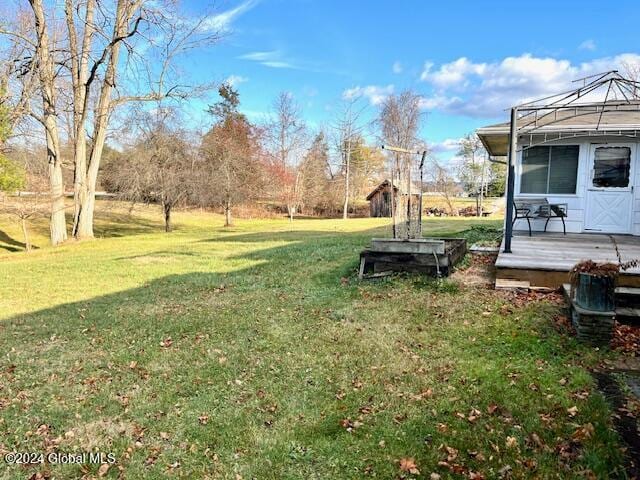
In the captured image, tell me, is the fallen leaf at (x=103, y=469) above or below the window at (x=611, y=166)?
below

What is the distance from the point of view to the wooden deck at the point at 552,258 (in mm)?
5438

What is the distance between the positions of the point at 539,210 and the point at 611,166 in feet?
5.73

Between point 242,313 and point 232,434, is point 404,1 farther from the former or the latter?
point 232,434

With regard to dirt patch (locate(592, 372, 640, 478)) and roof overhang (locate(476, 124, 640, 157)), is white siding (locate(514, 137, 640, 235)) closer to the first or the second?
roof overhang (locate(476, 124, 640, 157))

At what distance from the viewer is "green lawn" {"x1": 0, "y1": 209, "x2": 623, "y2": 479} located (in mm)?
2645

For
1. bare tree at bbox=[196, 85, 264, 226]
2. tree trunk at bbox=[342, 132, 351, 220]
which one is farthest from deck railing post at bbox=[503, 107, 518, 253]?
tree trunk at bbox=[342, 132, 351, 220]

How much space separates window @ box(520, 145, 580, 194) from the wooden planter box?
3640mm

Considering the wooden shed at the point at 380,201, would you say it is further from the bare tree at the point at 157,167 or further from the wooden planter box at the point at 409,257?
the wooden planter box at the point at 409,257

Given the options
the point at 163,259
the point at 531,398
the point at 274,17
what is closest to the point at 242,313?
the point at 531,398

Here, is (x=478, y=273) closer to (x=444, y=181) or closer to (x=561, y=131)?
(x=561, y=131)

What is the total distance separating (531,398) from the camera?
3162 millimetres

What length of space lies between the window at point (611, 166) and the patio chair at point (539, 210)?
86 cm

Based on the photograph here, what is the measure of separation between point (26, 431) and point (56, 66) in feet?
55.7

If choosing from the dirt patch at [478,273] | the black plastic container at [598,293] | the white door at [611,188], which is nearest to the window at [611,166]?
the white door at [611,188]
